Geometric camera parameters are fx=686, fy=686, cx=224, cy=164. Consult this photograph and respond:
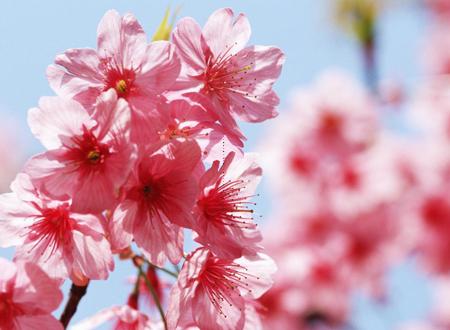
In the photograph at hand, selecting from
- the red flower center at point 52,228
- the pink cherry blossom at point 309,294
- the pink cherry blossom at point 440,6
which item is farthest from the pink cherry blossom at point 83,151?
the pink cherry blossom at point 440,6

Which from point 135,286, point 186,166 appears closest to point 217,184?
point 186,166

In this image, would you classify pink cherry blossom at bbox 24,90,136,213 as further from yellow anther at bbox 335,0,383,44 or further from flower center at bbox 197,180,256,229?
yellow anther at bbox 335,0,383,44

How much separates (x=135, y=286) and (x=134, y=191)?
1.52 ft

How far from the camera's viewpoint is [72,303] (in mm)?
1357

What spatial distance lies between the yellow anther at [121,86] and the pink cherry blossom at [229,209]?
0.79 ft

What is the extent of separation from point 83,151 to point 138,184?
0.13 metres

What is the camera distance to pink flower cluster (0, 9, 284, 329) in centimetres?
128

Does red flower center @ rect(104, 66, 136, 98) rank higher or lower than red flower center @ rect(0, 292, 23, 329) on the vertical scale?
higher

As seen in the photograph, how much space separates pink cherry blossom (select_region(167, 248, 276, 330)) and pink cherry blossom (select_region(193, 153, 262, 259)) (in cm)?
5

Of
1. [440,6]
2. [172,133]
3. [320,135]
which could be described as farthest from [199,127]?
[440,6]

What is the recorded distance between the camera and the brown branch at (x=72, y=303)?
1.35 meters

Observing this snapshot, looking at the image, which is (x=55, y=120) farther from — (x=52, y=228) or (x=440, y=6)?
(x=440, y=6)

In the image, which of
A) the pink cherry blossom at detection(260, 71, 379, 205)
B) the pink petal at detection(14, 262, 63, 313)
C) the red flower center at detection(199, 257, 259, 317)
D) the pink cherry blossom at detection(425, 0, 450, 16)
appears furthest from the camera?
the pink cherry blossom at detection(425, 0, 450, 16)

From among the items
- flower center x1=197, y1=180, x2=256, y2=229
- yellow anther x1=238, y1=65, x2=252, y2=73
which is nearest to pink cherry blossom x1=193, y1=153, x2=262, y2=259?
flower center x1=197, y1=180, x2=256, y2=229
